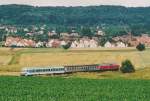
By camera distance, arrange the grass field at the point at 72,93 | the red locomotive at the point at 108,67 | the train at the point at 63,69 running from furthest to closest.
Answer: the red locomotive at the point at 108,67 → the train at the point at 63,69 → the grass field at the point at 72,93

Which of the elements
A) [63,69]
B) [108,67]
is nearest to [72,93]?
[63,69]

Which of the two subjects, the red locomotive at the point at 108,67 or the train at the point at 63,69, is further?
the red locomotive at the point at 108,67

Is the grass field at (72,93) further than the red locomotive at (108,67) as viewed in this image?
No

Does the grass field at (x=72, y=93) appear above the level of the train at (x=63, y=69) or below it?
above

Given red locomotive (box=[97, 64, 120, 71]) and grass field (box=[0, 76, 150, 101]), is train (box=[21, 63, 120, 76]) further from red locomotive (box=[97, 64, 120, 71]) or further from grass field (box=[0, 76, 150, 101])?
grass field (box=[0, 76, 150, 101])

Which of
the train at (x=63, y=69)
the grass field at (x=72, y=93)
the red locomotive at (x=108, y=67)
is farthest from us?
→ the red locomotive at (x=108, y=67)

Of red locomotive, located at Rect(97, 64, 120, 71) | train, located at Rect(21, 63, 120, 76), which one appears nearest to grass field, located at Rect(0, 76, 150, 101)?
train, located at Rect(21, 63, 120, 76)

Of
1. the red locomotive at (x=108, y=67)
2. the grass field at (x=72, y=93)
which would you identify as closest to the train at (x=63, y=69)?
the red locomotive at (x=108, y=67)

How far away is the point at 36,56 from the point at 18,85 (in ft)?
234

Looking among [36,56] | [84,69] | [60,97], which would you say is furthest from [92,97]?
[36,56]

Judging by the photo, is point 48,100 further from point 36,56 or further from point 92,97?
point 36,56

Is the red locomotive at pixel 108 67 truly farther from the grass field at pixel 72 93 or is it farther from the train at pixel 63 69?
the grass field at pixel 72 93

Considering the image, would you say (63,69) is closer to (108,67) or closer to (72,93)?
(108,67)

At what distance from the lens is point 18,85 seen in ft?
156
